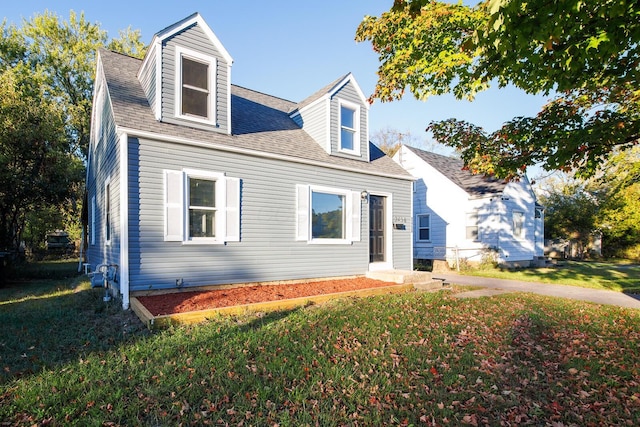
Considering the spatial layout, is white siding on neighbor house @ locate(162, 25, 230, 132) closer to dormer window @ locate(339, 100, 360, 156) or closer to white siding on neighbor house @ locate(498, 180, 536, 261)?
dormer window @ locate(339, 100, 360, 156)

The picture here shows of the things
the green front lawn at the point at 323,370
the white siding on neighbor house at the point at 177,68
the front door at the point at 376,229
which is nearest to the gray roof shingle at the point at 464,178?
the front door at the point at 376,229

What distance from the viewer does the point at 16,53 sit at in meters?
22.6

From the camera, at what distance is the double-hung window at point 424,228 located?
18072mm

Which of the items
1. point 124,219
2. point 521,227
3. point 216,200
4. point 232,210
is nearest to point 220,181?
point 216,200

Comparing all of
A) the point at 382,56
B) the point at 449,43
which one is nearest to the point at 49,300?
the point at 382,56

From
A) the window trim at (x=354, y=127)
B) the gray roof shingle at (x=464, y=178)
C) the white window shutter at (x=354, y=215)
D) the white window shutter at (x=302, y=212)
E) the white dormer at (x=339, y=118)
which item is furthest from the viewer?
the gray roof shingle at (x=464, y=178)

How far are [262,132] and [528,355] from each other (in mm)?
7795

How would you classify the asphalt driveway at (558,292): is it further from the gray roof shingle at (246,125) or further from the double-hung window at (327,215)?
the gray roof shingle at (246,125)

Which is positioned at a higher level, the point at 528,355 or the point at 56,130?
the point at 56,130

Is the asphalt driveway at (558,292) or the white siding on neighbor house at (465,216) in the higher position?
the white siding on neighbor house at (465,216)

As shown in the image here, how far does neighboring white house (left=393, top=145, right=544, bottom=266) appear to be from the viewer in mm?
15891

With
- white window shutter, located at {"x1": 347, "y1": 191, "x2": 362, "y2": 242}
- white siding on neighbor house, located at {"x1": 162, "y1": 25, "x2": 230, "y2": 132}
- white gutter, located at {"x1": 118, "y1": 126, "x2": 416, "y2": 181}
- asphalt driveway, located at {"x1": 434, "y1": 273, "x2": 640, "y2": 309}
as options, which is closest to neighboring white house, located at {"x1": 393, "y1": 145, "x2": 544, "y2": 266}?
asphalt driveway, located at {"x1": 434, "y1": 273, "x2": 640, "y2": 309}

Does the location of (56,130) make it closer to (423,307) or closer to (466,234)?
(423,307)

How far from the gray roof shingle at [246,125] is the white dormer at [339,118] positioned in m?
0.25
